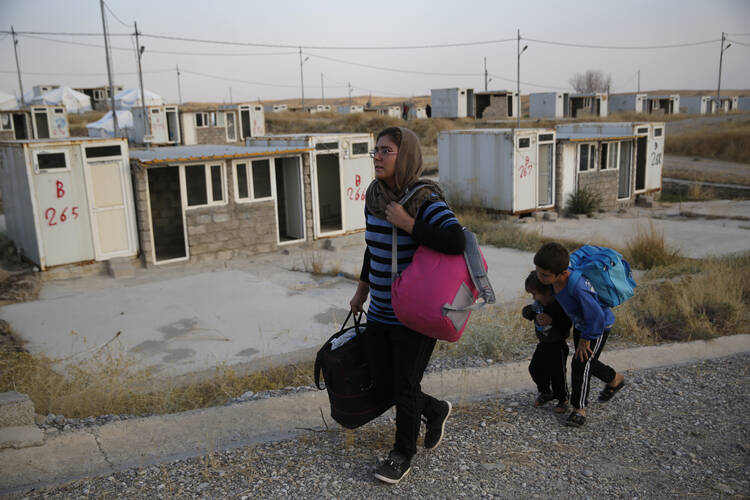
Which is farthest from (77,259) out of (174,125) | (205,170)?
(174,125)

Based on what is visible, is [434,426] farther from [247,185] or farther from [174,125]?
[174,125]

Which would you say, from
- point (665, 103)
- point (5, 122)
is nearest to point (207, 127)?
point (5, 122)

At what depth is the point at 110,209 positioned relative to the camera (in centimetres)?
1094

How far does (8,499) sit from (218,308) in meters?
5.84

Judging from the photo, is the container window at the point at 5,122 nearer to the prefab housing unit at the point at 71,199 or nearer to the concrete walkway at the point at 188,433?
the prefab housing unit at the point at 71,199

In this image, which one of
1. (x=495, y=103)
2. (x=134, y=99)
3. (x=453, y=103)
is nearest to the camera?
(x=495, y=103)

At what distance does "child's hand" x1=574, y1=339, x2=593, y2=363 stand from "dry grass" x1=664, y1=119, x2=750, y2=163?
31044 millimetres

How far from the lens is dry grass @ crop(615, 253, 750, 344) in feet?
19.6

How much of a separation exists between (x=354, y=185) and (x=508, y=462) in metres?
10.8

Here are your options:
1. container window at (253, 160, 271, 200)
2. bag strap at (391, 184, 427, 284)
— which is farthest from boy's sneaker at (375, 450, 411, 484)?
container window at (253, 160, 271, 200)

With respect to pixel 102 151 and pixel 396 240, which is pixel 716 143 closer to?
pixel 102 151

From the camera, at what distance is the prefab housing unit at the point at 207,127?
3112 cm

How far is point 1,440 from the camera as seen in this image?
3.65 meters

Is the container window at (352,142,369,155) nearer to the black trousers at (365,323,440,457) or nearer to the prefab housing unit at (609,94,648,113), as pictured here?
the black trousers at (365,323,440,457)
